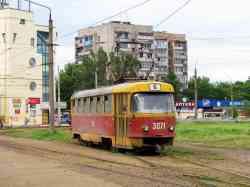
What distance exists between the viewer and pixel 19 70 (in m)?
84.6

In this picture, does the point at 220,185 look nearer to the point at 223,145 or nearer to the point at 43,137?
the point at 223,145

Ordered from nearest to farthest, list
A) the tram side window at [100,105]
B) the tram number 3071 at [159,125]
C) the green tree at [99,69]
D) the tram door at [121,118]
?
the tram number 3071 at [159,125]
the tram door at [121,118]
the tram side window at [100,105]
the green tree at [99,69]

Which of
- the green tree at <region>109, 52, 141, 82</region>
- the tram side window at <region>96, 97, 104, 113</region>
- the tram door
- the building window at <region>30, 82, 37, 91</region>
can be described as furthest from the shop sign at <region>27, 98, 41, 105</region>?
the tram door

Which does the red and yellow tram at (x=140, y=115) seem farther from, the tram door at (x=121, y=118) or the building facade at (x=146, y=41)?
the building facade at (x=146, y=41)

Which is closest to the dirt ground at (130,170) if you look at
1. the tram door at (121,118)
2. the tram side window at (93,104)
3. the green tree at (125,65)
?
the tram door at (121,118)

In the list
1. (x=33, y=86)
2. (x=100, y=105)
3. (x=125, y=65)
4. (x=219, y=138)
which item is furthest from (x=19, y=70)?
(x=100, y=105)

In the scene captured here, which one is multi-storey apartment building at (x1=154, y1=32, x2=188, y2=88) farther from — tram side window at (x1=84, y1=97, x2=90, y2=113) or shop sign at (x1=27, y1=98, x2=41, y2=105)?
tram side window at (x1=84, y1=97, x2=90, y2=113)

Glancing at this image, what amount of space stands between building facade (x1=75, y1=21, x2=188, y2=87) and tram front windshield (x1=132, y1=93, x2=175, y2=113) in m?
84.6

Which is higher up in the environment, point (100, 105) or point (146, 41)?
point (146, 41)

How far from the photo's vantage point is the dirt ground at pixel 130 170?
14.0m

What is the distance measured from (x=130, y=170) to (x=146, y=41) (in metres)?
96.4

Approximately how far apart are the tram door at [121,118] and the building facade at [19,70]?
5825 centimetres

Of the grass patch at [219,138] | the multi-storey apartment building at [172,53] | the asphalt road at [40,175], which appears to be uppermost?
the multi-storey apartment building at [172,53]

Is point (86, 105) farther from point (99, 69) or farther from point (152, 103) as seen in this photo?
point (99, 69)
